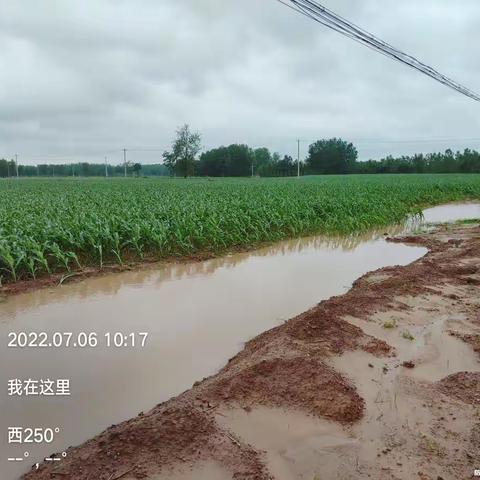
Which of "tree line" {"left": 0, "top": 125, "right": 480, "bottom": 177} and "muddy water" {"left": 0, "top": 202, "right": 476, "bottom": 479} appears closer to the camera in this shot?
"muddy water" {"left": 0, "top": 202, "right": 476, "bottom": 479}

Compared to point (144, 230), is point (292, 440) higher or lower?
lower

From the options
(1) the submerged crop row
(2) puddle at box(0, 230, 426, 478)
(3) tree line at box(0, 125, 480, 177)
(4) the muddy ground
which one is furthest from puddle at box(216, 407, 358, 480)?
(3) tree line at box(0, 125, 480, 177)

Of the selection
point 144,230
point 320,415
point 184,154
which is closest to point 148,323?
point 320,415

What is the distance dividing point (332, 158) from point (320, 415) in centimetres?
7999

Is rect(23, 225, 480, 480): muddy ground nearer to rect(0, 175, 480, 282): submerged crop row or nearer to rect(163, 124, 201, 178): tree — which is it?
rect(0, 175, 480, 282): submerged crop row

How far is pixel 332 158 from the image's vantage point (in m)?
80.0

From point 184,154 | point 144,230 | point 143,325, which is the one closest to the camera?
point 143,325

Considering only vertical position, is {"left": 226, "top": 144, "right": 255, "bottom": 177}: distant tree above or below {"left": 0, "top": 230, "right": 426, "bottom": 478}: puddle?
above

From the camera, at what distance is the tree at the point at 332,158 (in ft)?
261

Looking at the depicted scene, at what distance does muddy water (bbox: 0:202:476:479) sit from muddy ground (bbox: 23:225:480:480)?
38 centimetres

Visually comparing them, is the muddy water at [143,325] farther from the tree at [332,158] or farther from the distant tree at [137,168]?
the distant tree at [137,168]

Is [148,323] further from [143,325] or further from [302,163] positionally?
[302,163]

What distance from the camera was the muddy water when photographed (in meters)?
3.52

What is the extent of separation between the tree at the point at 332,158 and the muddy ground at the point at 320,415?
253 ft
